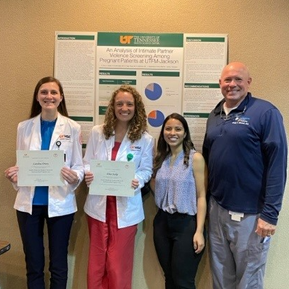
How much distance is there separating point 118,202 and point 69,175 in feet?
1.19

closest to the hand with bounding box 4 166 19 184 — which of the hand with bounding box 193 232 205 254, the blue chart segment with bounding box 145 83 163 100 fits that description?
the blue chart segment with bounding box 145 83 163 100

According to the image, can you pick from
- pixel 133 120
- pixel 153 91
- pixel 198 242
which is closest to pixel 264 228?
pixel 198 242

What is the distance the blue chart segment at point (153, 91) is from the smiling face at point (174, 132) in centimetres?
35

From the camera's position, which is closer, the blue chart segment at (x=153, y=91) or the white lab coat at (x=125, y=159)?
the white lab coat at (x=125, y=159)

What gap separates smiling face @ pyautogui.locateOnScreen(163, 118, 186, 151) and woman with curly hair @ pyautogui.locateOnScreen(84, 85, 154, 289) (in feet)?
0.47

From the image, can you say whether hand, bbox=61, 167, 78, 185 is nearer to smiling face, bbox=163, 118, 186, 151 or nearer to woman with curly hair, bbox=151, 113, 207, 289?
woman with curly hair, bbox=151, 113, 207, 289

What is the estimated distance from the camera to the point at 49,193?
6.51 ft

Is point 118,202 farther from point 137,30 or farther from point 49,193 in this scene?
point 137,30

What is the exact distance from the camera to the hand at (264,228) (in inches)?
69.2

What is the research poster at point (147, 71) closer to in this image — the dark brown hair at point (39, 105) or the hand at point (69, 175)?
the dark brown hair at point (39, 105)

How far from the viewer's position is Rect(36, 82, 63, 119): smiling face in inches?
79.8

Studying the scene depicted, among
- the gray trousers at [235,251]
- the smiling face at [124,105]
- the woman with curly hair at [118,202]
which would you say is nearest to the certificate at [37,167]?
the woman with curly hair at [118,202]

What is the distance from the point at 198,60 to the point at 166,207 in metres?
1.11

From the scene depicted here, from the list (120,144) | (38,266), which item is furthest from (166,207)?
(38,266)
